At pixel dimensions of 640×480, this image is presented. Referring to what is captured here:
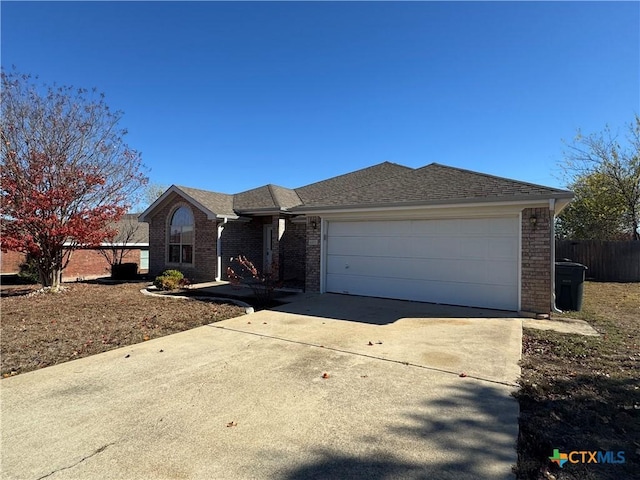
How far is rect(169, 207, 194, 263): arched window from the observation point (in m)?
14.7

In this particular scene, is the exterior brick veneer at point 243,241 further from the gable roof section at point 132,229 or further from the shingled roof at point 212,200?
the gable roof section at point 132,229

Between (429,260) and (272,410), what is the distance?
22.9ft

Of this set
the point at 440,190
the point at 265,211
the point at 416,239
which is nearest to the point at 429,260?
the point at 416,239

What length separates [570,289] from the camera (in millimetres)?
8672

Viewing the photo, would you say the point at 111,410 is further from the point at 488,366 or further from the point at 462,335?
the point at 462,335

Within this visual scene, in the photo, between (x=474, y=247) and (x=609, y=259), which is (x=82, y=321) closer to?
(x=474, y=247)

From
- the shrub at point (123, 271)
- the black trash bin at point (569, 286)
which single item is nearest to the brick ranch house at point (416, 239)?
the black trash bin at point (569, 286)

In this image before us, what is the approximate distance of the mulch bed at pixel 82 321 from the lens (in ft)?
17.8

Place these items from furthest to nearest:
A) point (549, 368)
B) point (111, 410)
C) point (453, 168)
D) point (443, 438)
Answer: point (453, 168), point (549, 368), point (111, 410), point (443, 438)

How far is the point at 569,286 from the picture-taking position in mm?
8688

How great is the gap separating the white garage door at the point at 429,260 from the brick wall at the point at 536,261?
21cm

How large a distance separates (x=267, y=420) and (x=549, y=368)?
3.87m

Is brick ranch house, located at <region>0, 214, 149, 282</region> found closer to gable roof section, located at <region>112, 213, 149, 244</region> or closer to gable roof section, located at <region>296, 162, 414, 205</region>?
gable roof section, located at <region>112, 213, 149, 244</region>

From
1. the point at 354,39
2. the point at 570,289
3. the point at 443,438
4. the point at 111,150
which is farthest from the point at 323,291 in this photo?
the point at 111,150
